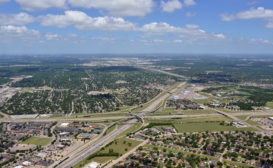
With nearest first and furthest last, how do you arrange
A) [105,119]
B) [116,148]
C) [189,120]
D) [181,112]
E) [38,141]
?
1. [116,148]
2. [38,141]
3. [189,120]
4. [105,119]
5. [181,112]

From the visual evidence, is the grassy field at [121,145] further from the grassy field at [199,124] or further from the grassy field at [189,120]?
the grassy field at [189,120]

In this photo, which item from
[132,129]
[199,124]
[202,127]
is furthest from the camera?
[199,124]

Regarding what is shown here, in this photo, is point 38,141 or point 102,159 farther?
point 38,141

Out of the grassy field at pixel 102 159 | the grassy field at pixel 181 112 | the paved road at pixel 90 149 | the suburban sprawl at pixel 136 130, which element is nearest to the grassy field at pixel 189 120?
the suburban sprawl at pixel 136 130

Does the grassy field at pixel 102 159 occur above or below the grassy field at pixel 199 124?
below

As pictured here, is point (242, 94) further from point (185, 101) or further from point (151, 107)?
point (151, 107)

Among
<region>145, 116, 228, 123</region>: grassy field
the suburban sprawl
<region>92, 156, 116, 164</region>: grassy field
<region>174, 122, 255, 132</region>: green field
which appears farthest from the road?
<region>174, 122, 255, 132</region>: green field

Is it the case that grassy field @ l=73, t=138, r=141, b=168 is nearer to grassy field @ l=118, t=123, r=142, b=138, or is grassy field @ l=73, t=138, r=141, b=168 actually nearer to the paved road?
the paved road

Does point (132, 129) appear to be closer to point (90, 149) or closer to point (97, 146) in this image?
point (97, 146)

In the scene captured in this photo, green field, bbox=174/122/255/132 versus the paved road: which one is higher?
green field, bbox=174/122/255/132

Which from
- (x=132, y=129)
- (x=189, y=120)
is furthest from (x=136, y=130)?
(x=189, y=120)

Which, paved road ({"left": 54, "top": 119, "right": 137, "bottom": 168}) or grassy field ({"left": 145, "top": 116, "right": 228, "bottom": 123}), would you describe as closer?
paved road ({"left": 54, "top": 119, "right": 137, "bottom": 168})

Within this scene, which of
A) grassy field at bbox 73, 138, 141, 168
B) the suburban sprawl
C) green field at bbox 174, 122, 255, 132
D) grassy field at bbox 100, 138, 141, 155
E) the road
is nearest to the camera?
the road
